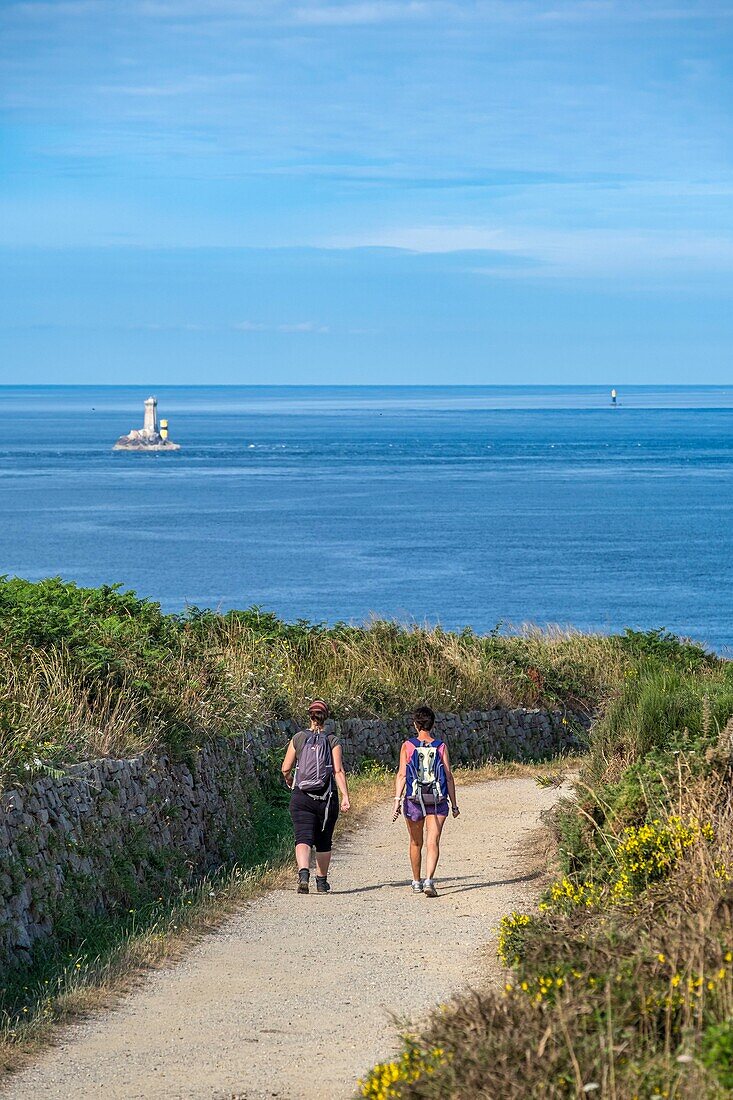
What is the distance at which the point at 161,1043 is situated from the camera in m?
7.67

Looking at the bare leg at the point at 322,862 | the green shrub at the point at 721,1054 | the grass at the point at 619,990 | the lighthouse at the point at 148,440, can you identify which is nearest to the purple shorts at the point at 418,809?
the bare leg at the point at 322,862

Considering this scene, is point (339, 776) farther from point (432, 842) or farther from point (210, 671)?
point (210, 671)

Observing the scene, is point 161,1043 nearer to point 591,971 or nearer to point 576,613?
point 591,971

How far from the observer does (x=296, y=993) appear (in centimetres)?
861

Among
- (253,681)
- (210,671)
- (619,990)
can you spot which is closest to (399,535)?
(253,681)

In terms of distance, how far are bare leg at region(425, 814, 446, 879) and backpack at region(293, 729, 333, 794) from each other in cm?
90

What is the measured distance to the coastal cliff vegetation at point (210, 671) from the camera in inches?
458

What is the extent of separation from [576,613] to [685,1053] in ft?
173

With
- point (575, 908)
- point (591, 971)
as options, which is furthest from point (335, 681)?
point (591, 971)

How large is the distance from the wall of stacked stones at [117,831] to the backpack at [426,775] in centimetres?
216

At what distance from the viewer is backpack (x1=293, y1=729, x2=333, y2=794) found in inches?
449

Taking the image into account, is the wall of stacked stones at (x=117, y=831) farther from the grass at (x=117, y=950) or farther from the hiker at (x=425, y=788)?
the hiker at (x=425, y=788)

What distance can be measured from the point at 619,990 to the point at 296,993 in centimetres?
312

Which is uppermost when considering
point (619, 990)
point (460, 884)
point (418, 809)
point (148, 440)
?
point (148, 440)
